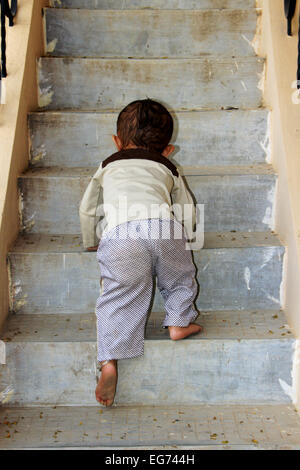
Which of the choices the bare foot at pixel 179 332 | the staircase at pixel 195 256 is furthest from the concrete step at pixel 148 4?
the bare foot at pixel 179 332

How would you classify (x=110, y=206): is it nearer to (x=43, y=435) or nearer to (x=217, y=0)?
(x=43, y=435)

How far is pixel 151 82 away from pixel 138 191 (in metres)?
0.94

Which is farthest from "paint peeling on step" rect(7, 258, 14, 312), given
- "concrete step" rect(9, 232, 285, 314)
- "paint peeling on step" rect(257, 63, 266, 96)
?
"paint peeling on step" rect(257, 63, 266, 96)

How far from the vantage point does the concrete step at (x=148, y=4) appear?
114 inches

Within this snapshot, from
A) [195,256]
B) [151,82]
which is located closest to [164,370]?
[195,256]

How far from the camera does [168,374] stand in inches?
71.7

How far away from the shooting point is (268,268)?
203cm

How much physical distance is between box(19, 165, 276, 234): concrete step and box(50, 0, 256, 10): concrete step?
3.73ft

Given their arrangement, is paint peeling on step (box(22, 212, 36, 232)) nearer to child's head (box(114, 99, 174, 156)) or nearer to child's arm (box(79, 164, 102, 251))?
child's arm (box(79, 164, 102, 251))

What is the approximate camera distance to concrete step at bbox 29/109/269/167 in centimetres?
240

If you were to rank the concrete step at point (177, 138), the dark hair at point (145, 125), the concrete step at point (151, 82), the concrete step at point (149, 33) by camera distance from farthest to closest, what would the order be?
1. the concrete step at point (149, 33)
2. the concrete step at point (151, 82)
3. the concrete step at point (177, 138)
4. the dark hair at point (145, 125)

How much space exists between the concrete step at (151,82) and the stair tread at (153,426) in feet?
4.52

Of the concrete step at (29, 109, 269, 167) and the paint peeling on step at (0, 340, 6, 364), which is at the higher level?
the concrete step at (29, 109, 269, 167)
